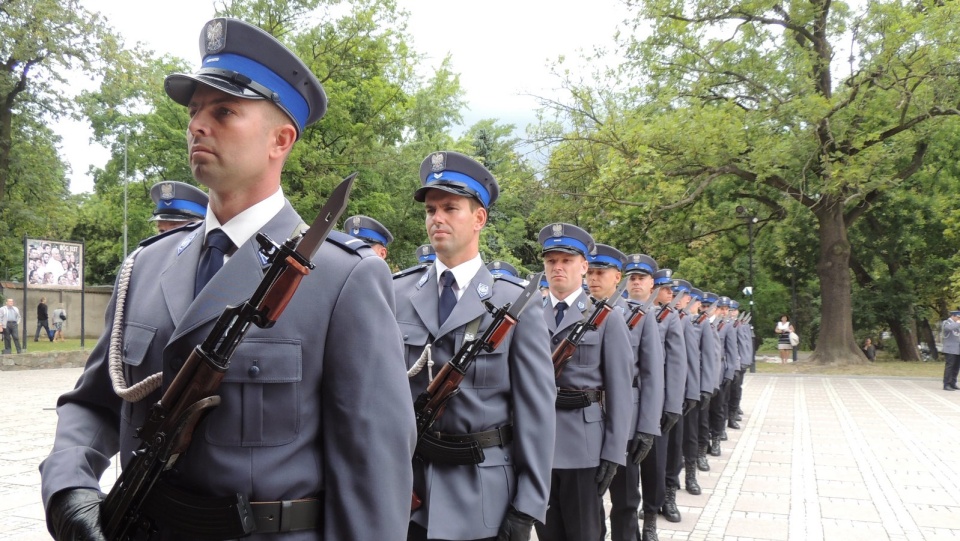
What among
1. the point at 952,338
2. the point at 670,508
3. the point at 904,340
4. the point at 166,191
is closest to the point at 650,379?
the point at 670,508

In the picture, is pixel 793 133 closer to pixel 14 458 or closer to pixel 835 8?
pixel 835 8

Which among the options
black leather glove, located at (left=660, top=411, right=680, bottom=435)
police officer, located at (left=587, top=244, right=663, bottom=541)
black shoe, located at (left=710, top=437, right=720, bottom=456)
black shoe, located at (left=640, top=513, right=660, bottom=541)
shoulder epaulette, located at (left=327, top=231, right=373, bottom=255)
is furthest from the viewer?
black shoe, located at (left=710, top=437, right=720, bottom=456)

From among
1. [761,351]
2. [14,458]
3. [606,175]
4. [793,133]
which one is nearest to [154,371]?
[14,458]

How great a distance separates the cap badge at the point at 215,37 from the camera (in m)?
1.78

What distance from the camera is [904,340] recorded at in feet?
104

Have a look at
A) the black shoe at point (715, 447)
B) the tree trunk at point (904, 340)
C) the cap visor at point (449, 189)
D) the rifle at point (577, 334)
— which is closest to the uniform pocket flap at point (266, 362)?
the cap visor at point (449, 189)

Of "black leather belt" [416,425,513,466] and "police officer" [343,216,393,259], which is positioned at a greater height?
"police officer" [343,216,393,259]

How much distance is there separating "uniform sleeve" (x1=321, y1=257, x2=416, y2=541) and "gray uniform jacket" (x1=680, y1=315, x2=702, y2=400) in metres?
6.86

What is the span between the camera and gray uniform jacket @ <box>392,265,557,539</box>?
3.09m

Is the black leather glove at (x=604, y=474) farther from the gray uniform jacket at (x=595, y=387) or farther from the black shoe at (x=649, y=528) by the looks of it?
the black shoe at (x=649, y=528)

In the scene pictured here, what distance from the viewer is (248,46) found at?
1.75 m

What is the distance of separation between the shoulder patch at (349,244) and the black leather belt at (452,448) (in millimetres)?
1470

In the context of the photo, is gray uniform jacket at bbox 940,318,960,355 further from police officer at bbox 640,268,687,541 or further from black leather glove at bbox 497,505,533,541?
black leather glove at bbox 497,505,533,541

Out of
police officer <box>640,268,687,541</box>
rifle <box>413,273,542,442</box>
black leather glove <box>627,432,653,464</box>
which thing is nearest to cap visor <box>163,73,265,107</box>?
rifle <box>413,273,542,442</box>
